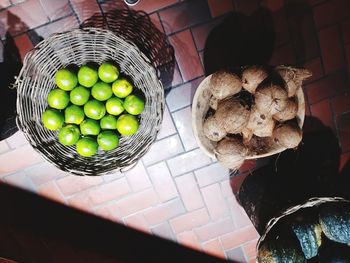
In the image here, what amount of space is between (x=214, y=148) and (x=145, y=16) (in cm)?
111

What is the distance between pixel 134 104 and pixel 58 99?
48cm

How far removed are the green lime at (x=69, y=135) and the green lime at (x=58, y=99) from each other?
0.14 m

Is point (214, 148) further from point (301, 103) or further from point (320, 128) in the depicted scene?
point (320, 128)

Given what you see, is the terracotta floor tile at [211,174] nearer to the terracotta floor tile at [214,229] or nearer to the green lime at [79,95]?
the terracotta floor tile at [214,229]

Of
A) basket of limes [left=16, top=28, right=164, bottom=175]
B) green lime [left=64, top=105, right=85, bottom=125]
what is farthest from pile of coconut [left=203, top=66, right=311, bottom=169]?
green lime [left=64, top=105, right=85, bottom=125]

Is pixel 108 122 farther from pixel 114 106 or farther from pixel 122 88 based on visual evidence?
pixel 122 88

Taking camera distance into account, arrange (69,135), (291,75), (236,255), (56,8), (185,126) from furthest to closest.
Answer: (236,255)
(185,126)
(56,8)
(69,135)
(291,75)

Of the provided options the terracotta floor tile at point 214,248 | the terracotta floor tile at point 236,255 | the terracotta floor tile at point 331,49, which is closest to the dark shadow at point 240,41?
the terracotta floor tile at point 331,49

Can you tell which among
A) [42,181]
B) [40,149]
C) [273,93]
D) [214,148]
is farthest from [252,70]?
[42,181]

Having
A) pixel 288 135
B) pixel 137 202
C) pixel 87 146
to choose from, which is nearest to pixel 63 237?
pixel 137 202

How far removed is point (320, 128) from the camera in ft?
9.73

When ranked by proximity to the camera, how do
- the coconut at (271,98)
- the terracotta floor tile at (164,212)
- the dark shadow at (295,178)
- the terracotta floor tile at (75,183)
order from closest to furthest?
1. the coconut at (271,98)
2. the dark shadow at (295,178)
3. the terracotta floor tile at (75,183)
4. the terracotta floor tile at (164,212)

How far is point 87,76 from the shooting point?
2.31 meters

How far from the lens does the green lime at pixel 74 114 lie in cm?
232
